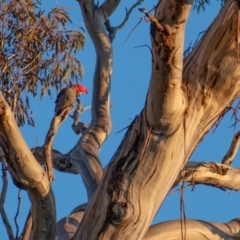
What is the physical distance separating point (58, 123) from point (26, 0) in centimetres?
295

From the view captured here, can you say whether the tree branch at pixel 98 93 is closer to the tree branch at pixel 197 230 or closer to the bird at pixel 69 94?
A: the bird at pixel 69 94

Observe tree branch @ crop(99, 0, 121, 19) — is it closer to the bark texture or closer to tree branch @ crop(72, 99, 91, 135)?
tree branch @ crop(72, 99, 91, 135)

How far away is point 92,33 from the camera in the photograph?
545 cm

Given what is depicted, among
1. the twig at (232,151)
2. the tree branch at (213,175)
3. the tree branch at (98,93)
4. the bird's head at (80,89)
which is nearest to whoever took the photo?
the tree branch at (213,175)

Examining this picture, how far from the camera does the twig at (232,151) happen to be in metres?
4.39

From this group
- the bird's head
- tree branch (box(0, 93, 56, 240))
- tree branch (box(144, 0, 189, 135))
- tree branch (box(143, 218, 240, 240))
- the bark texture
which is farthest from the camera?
the bird's head

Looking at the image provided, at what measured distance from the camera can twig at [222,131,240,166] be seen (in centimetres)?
439

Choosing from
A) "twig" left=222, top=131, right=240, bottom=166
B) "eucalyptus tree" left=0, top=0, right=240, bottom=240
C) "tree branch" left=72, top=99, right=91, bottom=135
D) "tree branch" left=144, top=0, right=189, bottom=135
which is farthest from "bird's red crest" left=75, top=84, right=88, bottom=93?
"tree branch" left=144, top=0, right=189, bottom=135

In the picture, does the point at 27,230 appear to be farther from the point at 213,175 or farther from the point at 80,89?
the point at 80,89

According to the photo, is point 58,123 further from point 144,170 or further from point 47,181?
point 144,170

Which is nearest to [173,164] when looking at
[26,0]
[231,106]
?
[231,106]

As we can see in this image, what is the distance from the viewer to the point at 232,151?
4434 millimetres

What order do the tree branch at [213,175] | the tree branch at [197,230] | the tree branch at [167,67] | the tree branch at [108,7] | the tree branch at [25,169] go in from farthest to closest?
the tree branch at [108,7], the tree branch at [213,175], the tree branch at [197,230], the tree branch at [25,169], the tree branch at [167,67]

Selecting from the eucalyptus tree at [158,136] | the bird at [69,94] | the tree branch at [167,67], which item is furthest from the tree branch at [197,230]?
the bird at [69,94]
